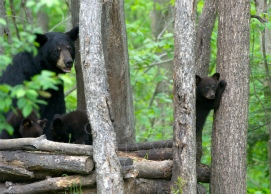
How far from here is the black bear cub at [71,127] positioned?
26.7 feet

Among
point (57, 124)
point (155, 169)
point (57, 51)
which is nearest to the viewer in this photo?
point (155, 169)

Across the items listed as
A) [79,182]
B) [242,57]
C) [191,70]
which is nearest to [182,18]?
[191,70]

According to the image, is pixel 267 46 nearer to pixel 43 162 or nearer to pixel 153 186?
pixel 153 186

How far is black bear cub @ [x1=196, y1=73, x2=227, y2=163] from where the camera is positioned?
7454 millimetres

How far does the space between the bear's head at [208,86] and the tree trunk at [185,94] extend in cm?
78

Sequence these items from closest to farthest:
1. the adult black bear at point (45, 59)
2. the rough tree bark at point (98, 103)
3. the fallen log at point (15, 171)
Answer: the rough tree bark at point (98, 103) < the fallen log at point (15, 171) < the adult black bear at point (45, 59)

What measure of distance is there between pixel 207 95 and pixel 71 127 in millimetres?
2146

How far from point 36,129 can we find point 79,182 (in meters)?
1.45

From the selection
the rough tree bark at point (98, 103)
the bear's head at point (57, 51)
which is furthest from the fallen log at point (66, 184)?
the bear's head at point (57, 51)

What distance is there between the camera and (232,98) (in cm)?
732

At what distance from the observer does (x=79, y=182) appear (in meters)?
6.81

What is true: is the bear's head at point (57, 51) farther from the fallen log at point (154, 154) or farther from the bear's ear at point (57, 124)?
the fallen log at point (154, 154)

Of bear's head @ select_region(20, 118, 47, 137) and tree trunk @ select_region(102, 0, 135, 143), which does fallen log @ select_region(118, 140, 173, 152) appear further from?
bear's head @ select_region(20, 118, 47, 137)

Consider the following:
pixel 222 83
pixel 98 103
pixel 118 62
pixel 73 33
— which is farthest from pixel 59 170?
pixel 73 33
